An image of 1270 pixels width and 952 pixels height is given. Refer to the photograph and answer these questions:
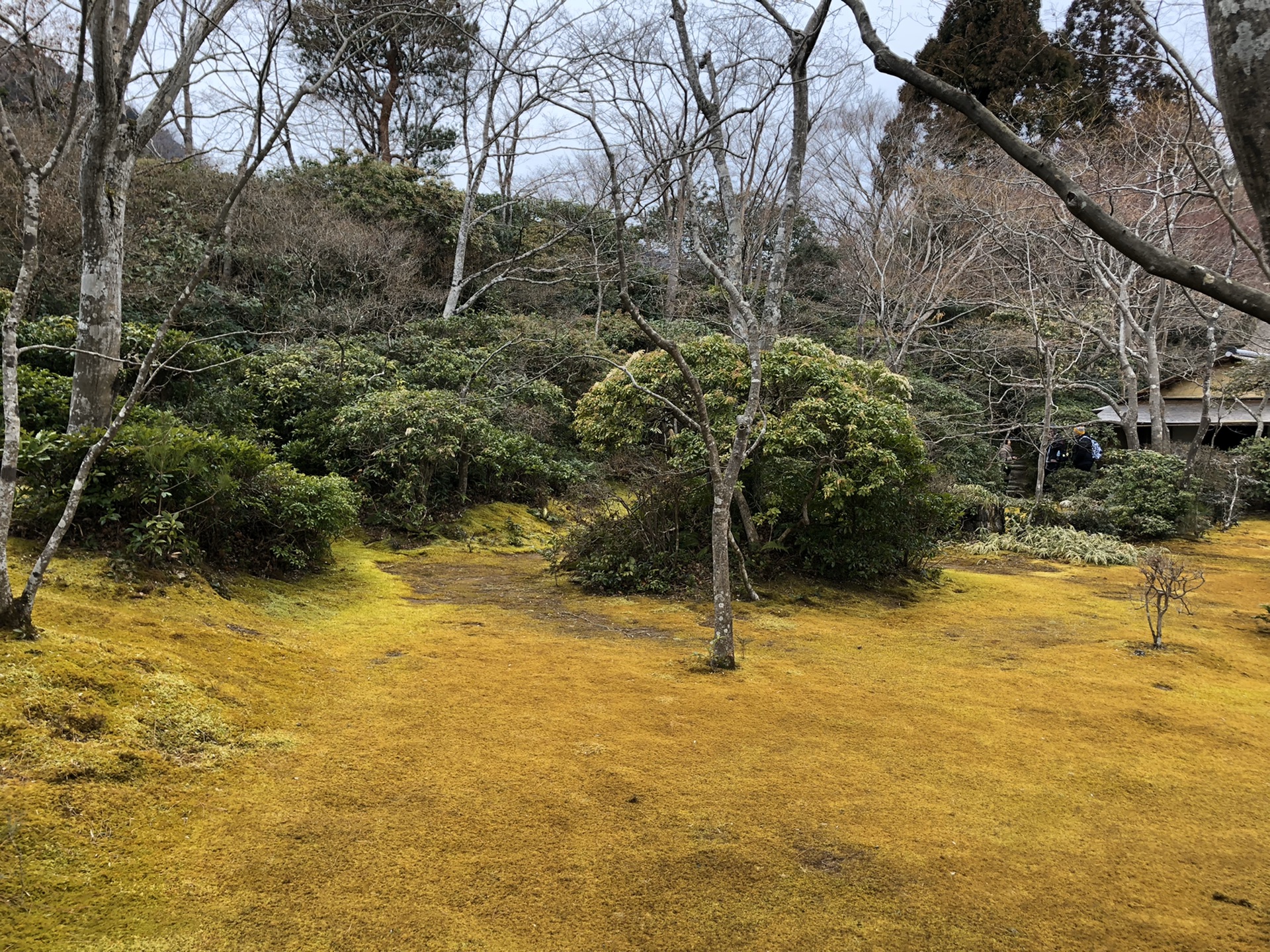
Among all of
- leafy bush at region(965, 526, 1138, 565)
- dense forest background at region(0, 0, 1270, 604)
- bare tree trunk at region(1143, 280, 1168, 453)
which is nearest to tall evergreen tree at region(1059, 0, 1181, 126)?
dense forest background at region(0, 0, 1270, 604)

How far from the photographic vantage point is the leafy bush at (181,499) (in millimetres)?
4391

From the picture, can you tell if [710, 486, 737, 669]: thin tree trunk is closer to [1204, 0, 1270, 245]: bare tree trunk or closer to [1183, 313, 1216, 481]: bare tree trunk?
[1204, 0, 1270, 245]: bare tree trunk

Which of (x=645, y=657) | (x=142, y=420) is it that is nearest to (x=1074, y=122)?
(x=645, y=657)

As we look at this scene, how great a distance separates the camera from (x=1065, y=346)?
1641cm

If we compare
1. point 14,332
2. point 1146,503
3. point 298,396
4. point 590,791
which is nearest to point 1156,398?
point 1146,503

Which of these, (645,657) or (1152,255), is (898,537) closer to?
(645,657)

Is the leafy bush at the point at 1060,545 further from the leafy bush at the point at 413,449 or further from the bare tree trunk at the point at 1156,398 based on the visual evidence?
the leafy bush at the point at 413,449

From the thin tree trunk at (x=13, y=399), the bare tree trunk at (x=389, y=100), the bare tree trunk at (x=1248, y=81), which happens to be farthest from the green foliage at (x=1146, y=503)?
the bare tree trunk at (x=389, y=100)

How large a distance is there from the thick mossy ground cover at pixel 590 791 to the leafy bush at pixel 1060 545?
5441 mm

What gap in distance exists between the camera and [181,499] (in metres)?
4.92

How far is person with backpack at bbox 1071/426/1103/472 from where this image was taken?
14.5 metres

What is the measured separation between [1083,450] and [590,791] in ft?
50.8

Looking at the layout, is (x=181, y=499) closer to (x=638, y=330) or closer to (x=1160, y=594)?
(x=1160, y=594)

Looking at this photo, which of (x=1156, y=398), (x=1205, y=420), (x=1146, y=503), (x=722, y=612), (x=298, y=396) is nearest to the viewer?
(x=722, y=612)
